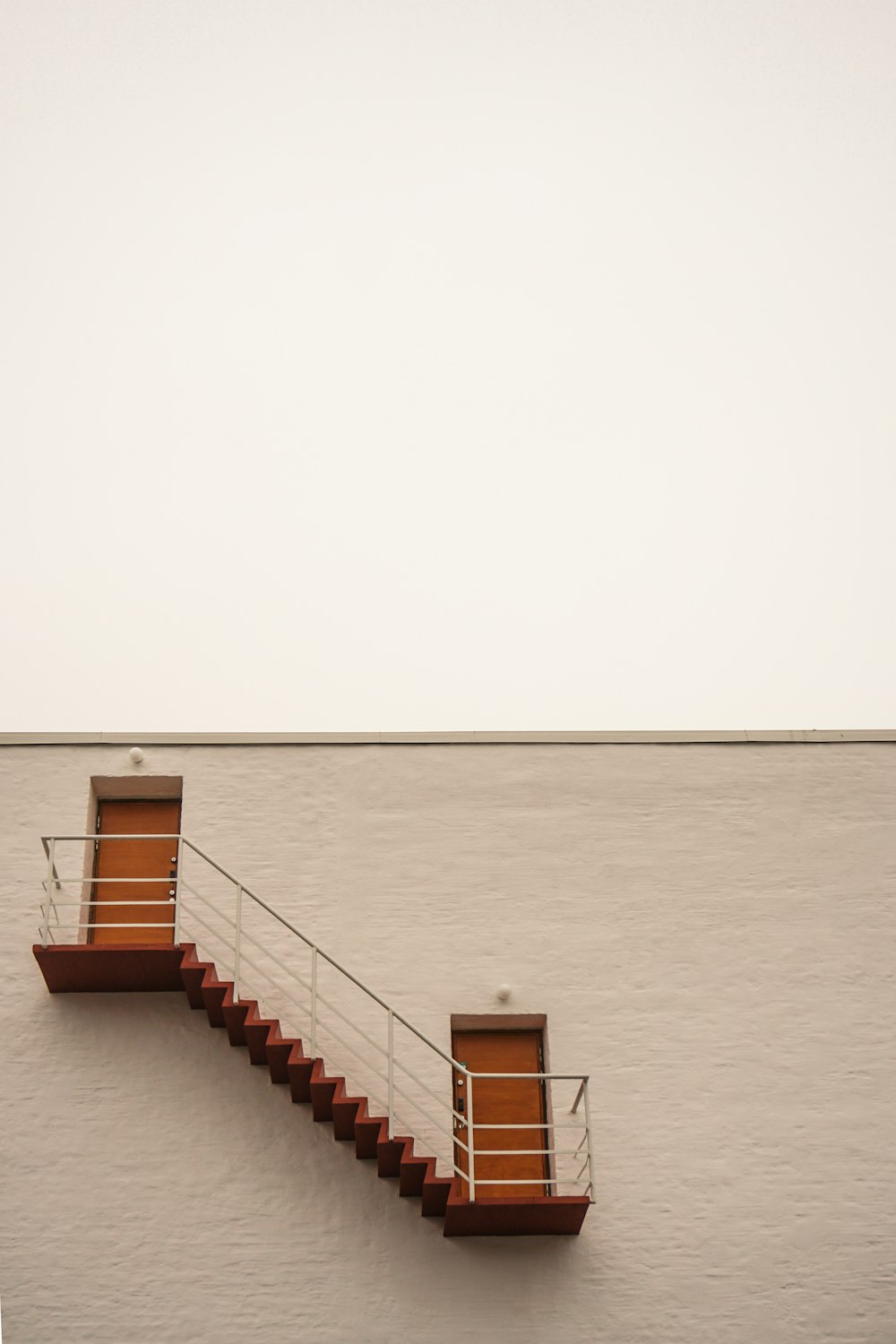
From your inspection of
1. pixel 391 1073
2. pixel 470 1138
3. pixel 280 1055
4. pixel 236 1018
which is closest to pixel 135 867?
pixel 236 1018

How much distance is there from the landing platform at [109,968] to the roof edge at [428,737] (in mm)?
2710

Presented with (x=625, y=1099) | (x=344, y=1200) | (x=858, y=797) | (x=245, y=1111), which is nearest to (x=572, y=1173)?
(x=625, y=1099)

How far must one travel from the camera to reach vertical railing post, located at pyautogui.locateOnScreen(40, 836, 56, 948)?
16684mm

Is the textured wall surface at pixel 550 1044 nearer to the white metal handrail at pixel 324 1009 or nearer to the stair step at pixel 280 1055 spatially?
the white metal handrail at pixel 324 1009

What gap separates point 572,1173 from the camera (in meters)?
16.5

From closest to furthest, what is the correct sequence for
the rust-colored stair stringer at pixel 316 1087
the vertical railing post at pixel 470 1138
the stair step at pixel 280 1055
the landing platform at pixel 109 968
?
1. the vertical railing post at pixel 470 1138
2. the rust-colored stair stringer at pixel 316 1087
3. the stair step at pixel 280 1055
4. the landing platform at pixel 109 968

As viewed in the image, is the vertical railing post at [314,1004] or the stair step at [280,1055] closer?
the stair step at [280,1055]

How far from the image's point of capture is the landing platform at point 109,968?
647 inches

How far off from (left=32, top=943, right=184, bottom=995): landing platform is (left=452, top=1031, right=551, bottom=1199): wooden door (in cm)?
345

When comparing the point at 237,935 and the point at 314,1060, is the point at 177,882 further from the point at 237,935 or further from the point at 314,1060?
the point at 314,1060

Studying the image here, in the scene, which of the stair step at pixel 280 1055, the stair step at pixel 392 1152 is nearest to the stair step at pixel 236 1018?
the stair step at pixel 280 1055

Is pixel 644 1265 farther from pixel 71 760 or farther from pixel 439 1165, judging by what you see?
pixel 71 760

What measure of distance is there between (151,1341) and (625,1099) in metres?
5.67

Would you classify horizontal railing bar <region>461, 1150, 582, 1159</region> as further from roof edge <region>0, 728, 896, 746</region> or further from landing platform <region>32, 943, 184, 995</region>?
roof edge <region>0, 728, 896, 746</region>
